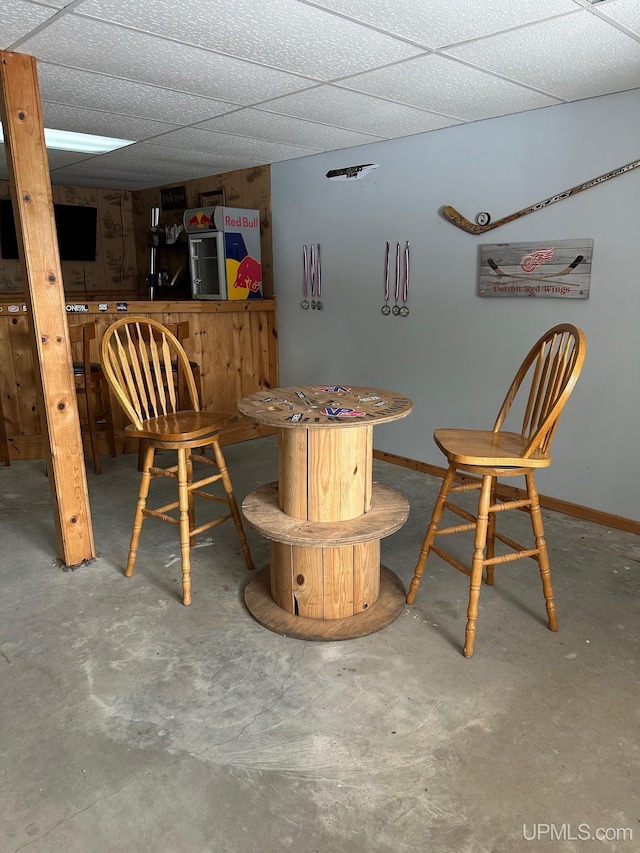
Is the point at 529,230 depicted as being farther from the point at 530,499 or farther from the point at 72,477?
the point at 72,477

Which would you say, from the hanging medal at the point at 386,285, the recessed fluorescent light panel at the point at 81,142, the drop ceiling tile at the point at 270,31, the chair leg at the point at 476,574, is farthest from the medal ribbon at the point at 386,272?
the chair leg at the point at 476,574

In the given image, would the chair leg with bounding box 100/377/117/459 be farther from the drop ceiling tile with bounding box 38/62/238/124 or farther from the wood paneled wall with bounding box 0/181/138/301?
the wood paneled wall with bounding box 0/181/138/301

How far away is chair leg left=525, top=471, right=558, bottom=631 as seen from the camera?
233 centimetres

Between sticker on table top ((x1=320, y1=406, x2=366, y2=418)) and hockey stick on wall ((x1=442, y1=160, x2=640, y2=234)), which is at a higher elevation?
hockey stick on wall ((x1=442, y1=160, x2=640, y2=234))

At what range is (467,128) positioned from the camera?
3.73m

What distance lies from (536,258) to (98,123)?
113 inches

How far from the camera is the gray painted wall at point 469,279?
3230 mm

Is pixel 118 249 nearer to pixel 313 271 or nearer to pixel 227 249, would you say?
pixel 227 249

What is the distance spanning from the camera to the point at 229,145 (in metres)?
4.41

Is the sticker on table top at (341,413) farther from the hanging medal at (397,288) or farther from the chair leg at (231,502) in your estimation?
the hanging medal at (397,288)

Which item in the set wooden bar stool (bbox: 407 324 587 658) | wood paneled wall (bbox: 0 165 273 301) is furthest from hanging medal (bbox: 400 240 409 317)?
wood paneled wall (bbox: 0 165 273 301)

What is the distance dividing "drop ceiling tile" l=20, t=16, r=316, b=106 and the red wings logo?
1.60 metres

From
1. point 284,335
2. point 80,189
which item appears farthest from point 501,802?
point 80,189

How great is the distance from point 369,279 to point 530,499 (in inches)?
102
